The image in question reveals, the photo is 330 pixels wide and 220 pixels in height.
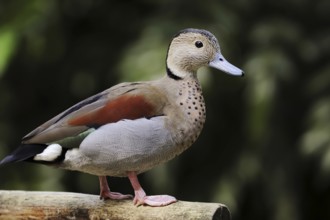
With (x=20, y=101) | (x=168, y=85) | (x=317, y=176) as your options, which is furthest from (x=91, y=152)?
(x=20, y=101)

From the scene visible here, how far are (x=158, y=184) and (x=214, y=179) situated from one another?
0.23m

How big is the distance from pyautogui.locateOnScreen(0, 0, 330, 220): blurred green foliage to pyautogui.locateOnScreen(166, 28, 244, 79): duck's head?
1.21m

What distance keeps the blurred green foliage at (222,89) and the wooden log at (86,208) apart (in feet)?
3.81

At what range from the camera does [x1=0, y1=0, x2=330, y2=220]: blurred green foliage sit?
3.28 meters

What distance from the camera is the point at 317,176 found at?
3434 millimetres

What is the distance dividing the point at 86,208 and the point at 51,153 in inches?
7.2

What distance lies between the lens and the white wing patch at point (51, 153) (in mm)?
1798

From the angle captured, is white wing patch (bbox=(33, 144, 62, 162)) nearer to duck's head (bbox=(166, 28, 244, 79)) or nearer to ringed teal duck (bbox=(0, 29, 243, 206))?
ringed teal duck (bbox=(0, 29, 243, 206))

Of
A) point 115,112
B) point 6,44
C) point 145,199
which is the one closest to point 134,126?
point 115,112

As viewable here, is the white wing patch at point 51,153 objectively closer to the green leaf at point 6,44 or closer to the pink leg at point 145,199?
the pink leg at point 145,199

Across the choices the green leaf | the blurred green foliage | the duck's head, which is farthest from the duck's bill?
the green leaf

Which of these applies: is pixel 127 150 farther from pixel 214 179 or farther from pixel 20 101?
pixel 20 101

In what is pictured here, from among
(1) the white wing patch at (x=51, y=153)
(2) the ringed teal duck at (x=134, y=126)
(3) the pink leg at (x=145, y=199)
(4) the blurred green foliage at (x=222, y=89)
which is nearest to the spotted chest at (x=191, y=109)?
(2) the ringed teal duck at (x=134, y=126)

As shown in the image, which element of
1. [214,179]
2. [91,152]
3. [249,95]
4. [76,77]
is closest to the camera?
[91,152]
